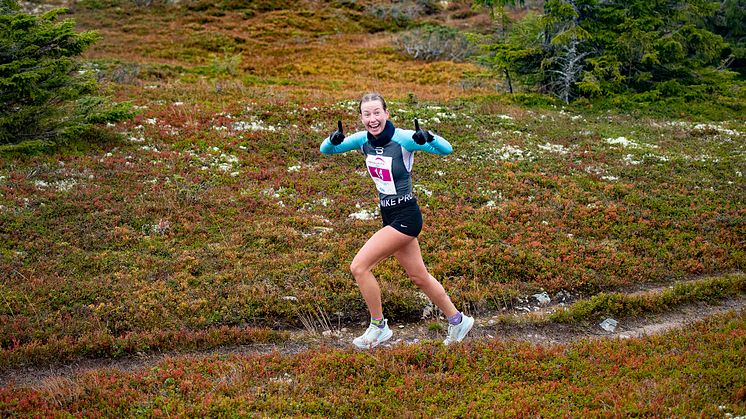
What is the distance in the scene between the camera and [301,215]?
13477mm

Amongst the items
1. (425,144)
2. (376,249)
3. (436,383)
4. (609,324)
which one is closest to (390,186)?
(425,144)

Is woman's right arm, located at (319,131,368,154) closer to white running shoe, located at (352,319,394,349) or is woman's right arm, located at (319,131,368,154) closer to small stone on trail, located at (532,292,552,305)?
white running shoe, located at (352,319,394,349)

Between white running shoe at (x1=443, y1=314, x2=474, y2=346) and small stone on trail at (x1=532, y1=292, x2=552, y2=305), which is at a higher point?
white running shoe at (x1=443, y1=314, x2=474, y2=346)

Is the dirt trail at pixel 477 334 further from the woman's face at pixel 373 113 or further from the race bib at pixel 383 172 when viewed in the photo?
the woman's face at pixel 373 113

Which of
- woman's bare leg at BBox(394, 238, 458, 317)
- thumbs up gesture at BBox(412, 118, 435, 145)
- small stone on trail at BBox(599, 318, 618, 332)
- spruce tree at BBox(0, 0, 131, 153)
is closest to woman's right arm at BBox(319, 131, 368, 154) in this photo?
thumbs up gesture at BBox(412, 118, 435, 145)

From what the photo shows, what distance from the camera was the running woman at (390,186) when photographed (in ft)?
24.0

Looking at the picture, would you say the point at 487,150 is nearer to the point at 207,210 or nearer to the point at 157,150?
the point at 207,210

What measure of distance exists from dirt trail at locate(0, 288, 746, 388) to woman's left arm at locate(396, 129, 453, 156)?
10.4 ft

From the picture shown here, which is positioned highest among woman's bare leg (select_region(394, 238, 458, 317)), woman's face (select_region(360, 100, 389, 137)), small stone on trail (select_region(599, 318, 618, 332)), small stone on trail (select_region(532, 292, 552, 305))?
woman's face (select_region(360, 100, 389, 137))

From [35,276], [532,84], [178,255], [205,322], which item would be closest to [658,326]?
[205,322]

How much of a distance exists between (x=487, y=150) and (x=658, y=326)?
9619 mm

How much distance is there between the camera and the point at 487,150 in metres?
18.2

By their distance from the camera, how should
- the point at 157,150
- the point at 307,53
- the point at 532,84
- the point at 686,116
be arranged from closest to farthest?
the point at 157,150, the point at 686,116, the point at 532,84, the point at 307,53

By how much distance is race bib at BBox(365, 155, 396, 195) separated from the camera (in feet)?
24.8
